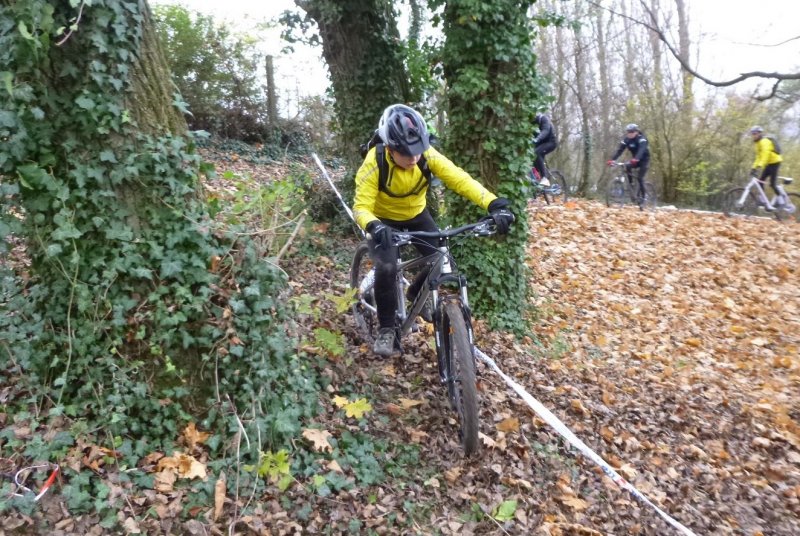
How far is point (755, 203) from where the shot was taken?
46.0 ft

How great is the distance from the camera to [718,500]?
473 centimetres

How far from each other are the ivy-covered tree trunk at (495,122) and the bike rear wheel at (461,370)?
2369 mm

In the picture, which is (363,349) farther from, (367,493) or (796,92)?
(796,92)

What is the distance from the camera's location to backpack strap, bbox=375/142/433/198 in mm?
4594

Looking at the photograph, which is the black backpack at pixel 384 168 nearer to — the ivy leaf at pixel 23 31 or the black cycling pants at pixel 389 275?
the black cycling pants at pixel 389 275

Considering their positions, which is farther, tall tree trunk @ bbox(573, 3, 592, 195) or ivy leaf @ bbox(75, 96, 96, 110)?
tall tree trunk @ bbox(573, 3, 592, 195)

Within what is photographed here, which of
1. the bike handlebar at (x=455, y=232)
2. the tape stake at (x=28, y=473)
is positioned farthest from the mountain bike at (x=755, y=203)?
the tape stake at (x=28, y=473)

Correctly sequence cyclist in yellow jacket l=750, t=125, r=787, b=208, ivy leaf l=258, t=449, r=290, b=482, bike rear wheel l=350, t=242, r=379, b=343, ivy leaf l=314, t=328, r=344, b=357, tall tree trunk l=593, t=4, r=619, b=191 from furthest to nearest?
tall tree trunk l=593, t=4, r=619, b=191
cyclist in yellow jacket l=750, t=125, r=787, b=208
bike rear wheel l=350, t=242, r=379, b=343
ivy leaf l=314, t=328, r=344, b=357
ivy leaf l=258, t=449, r=290, b=482

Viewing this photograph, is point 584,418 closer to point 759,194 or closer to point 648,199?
point 648,199

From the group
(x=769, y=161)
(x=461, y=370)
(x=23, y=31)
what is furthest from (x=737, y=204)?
(x=23, y=31)

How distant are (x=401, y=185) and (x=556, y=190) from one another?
399 inches

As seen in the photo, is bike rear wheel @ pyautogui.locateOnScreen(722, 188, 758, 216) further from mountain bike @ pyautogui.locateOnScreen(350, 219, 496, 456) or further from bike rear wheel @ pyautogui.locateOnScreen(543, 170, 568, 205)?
mountain bike @ pyautogui.locateOnScreen(350, 219, 496, 456)

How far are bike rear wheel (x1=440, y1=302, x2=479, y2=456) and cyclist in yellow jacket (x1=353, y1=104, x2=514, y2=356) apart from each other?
1.92 feet

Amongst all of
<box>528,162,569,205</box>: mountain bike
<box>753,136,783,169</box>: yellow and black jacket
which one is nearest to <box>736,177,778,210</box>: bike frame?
<box>753,136,783,169</box>: yellow and black jacket
